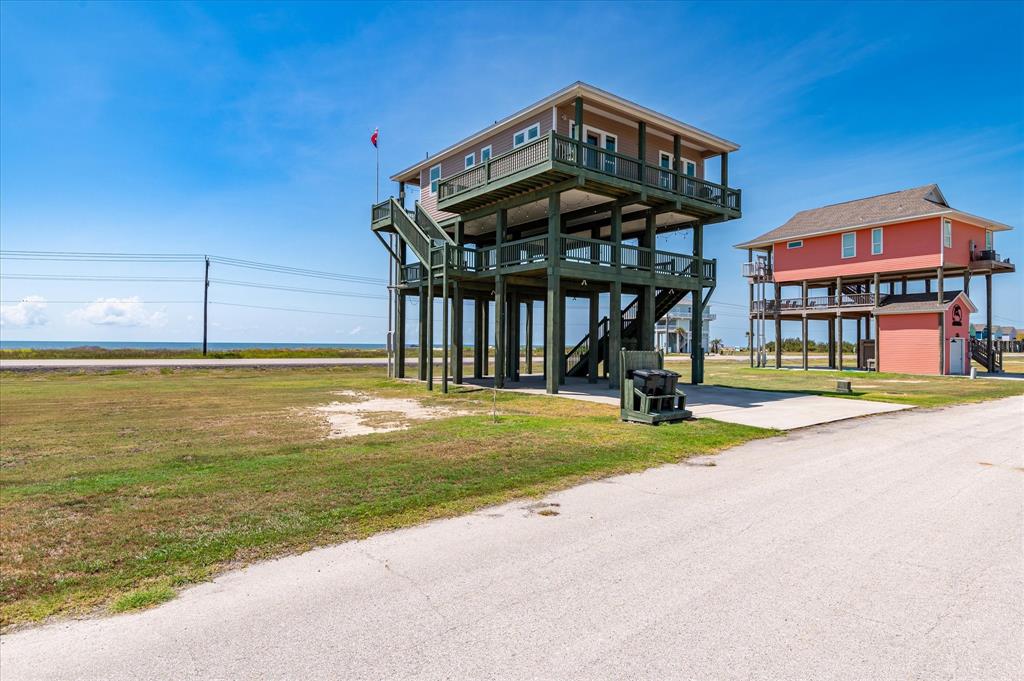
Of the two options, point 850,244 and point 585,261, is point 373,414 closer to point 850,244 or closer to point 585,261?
point 585,261

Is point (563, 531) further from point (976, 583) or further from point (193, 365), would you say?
point (193, 365)

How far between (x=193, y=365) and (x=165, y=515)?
114ft

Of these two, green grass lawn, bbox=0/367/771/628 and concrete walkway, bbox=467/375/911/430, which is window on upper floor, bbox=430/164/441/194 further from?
green grass lawn, bbox=0/367/771/628

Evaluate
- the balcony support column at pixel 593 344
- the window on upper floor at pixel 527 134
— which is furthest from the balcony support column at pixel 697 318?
the window on upper floor at pixel 527 134

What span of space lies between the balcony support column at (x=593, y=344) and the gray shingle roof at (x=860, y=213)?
73.2ft

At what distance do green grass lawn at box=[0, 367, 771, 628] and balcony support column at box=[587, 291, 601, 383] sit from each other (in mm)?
8196

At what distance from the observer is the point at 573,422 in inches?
483

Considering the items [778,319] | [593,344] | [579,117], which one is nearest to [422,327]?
[593,344]

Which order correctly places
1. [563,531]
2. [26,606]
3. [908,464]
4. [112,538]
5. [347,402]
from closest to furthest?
[26,606], [112,538], [563,531], [908,464], [347,402]

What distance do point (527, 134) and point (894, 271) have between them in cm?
2818

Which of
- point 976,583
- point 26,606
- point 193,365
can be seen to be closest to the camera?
point 26,606

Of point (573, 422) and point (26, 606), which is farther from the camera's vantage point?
point (573, 422)

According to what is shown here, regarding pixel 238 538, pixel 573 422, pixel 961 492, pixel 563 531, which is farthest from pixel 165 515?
pixel 961 492

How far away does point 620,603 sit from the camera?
384cm
